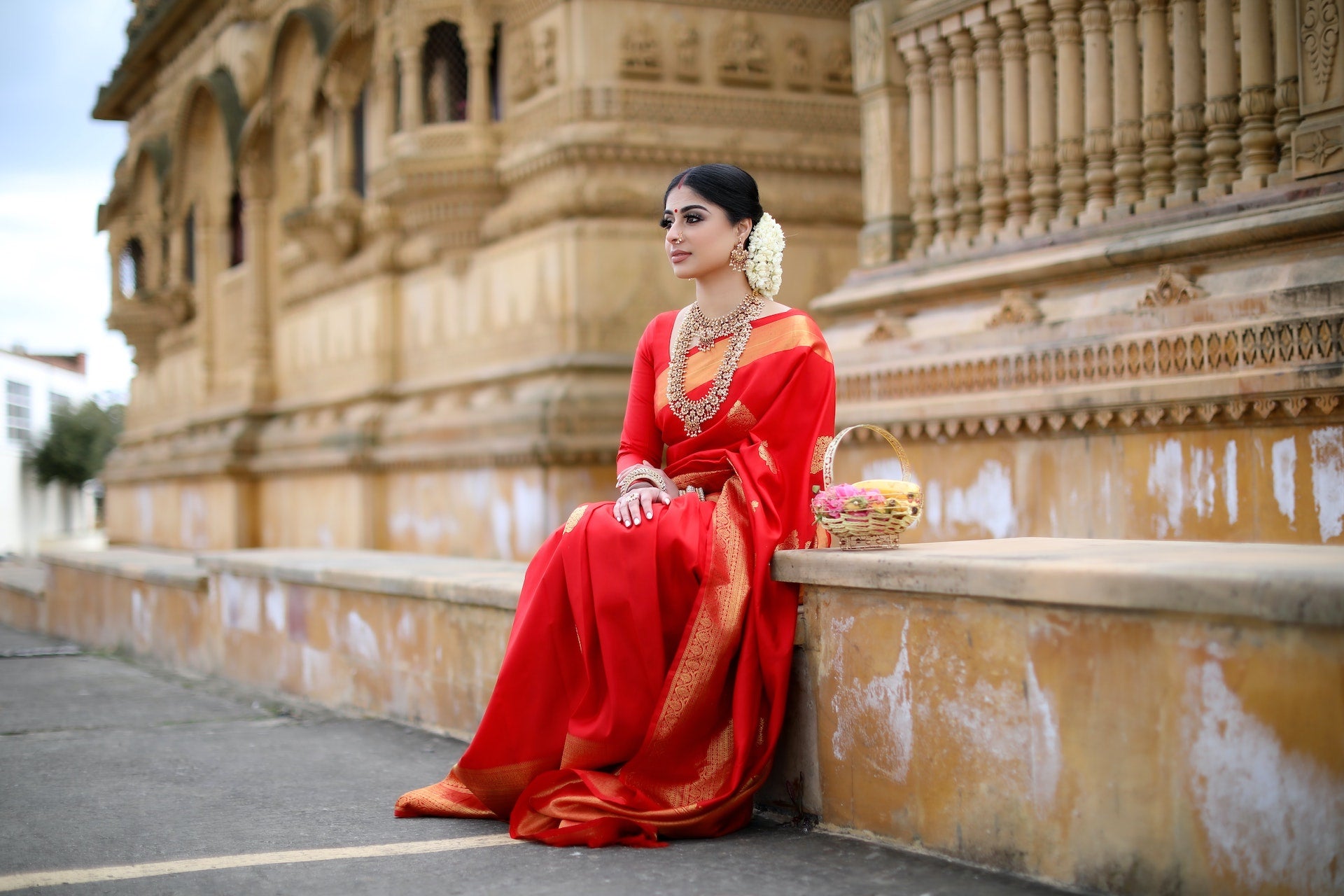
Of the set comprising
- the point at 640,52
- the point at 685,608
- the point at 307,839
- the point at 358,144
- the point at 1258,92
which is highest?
the point at 358,144

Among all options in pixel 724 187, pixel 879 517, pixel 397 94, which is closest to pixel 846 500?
pixel 879 517

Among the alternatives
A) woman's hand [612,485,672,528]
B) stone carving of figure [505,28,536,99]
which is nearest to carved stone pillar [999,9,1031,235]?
woman's hand [612,485,672,528]

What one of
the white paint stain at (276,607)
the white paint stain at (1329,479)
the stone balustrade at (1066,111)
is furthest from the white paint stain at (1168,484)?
the white paint stain at (276,607)

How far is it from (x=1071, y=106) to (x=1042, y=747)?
3.09 meters

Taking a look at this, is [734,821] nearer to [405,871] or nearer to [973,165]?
[405,871]

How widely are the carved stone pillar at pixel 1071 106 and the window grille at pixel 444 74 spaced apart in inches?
184

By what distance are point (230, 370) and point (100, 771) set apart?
11009mm

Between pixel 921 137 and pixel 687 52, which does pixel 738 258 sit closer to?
pixel 921 137

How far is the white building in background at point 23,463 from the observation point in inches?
1553

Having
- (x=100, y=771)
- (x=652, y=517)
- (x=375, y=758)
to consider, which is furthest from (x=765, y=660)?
(x=100, y=771)

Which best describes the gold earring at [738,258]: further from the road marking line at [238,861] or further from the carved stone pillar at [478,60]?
the carved stone pillar at [478,60]

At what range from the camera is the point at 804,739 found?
337 cm

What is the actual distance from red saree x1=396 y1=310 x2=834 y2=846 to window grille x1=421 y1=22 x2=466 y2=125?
5771 mm

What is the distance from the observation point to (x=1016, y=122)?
5.28 meters
